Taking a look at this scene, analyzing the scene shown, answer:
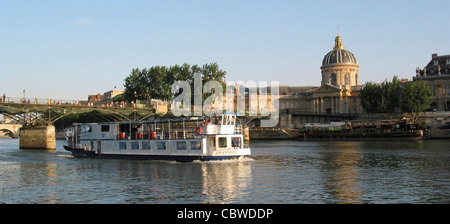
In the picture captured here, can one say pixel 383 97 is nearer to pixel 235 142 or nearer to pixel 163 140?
pixel 235 142

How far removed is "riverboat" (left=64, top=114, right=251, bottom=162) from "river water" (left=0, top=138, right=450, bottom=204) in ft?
4.11

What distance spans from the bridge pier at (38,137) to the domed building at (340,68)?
351 ft

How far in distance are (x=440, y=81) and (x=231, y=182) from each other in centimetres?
10958

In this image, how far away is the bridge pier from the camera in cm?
7431

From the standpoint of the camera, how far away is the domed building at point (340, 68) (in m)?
162

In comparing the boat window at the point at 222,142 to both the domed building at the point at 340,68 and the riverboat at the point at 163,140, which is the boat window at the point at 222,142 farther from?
the domed building at the point at 340,68

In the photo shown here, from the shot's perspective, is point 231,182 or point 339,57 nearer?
point 231,182

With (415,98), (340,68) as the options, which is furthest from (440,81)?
(340,68)

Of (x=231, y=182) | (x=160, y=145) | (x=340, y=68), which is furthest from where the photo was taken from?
(x=340, y=68)

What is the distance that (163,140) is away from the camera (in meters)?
49.8

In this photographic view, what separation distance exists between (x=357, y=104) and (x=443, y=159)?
105m

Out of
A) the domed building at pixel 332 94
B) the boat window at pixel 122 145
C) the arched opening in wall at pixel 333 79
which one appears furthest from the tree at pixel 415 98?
the boat window at pixel 122 145
